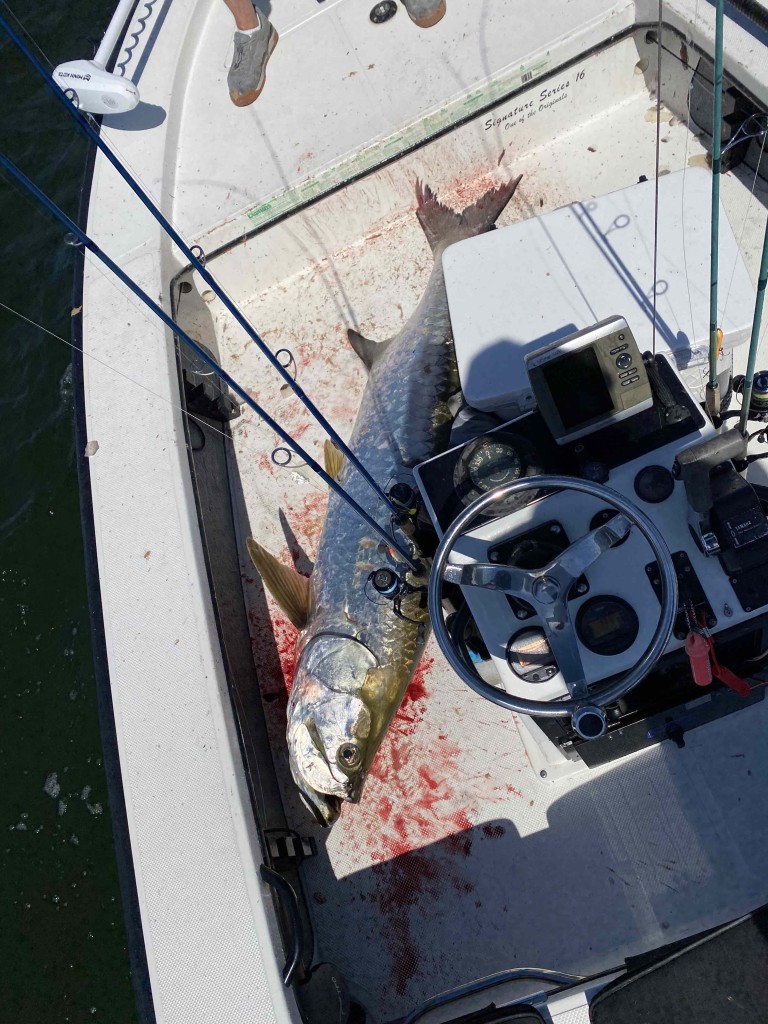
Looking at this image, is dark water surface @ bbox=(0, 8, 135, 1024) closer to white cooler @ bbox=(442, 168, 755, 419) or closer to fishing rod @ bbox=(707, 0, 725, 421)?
white cooler @ bbox=(442, 168, 755, 419)

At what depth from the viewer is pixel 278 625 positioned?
3424 mm

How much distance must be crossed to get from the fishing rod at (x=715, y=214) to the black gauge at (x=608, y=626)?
95cm

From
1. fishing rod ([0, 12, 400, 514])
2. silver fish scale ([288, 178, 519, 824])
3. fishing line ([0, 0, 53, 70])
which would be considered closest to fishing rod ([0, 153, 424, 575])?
fishing rod ([0, 12, 400, 514])

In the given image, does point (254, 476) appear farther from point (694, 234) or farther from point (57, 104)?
point (57, 104)

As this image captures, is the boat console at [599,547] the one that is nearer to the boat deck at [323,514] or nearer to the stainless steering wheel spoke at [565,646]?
the stainless steering wheel spoke at [565,646]

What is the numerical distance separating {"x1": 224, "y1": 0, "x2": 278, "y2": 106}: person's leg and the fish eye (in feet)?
11.2

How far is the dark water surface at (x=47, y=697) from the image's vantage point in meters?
4.06

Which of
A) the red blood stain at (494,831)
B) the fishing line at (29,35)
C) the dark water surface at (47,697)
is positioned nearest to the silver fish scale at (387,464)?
Answer: the red blood stain at (494,831)

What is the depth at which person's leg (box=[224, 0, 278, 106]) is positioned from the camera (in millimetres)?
3836

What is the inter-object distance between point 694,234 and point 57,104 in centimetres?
601

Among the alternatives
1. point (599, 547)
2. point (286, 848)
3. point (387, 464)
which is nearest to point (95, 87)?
point (387, 464)

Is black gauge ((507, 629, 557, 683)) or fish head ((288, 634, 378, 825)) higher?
Result: fish head ((288, 634, 378, 825))

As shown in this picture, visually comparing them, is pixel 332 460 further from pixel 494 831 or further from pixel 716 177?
pixel 716 177

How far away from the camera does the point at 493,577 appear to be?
72.7 inches
